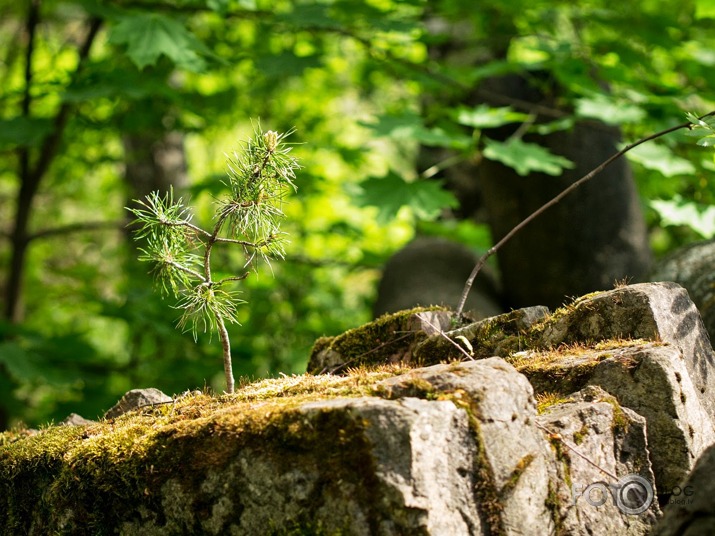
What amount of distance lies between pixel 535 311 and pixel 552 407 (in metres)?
0.49

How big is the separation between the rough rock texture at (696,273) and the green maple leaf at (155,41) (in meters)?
2.61

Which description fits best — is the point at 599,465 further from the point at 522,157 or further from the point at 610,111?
the point at 610,111

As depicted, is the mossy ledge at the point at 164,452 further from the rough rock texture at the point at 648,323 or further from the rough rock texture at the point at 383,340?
the rough rock texture at the point at 648,323

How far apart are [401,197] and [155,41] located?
63.6 inches

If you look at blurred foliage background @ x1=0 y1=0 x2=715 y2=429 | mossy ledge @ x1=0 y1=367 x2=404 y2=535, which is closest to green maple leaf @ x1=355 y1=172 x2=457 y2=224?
blurred foliage background @ x1=0 y1=0 x2=715 y2=429

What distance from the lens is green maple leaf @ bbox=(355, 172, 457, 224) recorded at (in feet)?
13.8

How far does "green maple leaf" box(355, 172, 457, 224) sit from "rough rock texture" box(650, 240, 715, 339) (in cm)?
135

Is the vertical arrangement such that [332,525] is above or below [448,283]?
below

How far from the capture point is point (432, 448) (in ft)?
4.63

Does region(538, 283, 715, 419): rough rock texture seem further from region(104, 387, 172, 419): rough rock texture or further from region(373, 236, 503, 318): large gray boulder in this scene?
region(373, 236, 503, 318): large gray boulder

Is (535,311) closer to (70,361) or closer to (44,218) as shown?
(70,361)

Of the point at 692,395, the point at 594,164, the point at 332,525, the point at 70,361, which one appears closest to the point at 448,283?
the point at 594,164

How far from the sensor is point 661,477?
1.75m

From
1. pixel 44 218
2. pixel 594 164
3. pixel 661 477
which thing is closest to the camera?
pixel 661 477
